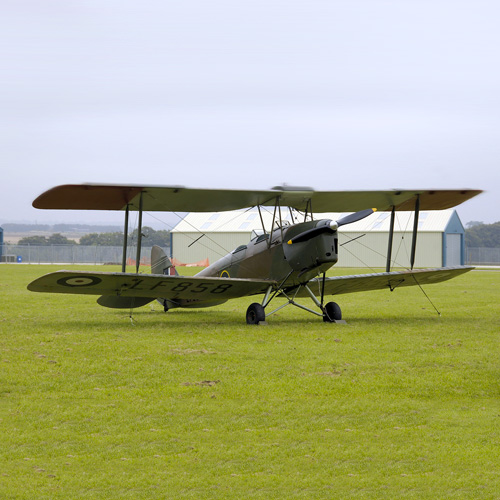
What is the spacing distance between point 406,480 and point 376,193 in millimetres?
10329

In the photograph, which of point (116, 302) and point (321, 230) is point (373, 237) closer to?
point (116, 302)

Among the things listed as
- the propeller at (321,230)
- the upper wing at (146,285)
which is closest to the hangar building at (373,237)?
the upper wing at (146,285)

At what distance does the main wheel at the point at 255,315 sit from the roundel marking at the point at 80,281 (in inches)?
116

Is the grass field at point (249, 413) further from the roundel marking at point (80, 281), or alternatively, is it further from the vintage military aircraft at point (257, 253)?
the vintage military aircraft at point (257, 253)

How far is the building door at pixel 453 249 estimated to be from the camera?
175 feet

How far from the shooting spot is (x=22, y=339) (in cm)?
1135

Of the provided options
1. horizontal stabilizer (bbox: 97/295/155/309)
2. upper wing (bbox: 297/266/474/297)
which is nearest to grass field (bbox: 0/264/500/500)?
horizontal stabilizer (bbox: 97/295/155/309)

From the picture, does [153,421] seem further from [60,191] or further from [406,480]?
[60,191]

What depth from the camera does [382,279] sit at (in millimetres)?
15289

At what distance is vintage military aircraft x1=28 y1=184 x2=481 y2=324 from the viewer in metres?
13.1

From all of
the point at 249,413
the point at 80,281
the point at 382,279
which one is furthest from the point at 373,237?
the point at 249,413

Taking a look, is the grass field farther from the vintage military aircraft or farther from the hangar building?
the hangar building

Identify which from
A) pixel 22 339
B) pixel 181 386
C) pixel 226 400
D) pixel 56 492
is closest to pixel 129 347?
pixel 22 339

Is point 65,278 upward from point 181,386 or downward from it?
upward
